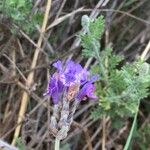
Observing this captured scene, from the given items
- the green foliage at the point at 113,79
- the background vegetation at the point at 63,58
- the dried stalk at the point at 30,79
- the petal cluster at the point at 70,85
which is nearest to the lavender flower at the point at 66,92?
the petal cluster at the point at 70,85

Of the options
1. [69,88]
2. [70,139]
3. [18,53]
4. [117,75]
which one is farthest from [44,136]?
[69,88]

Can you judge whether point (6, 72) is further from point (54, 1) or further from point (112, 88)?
point (112, 88)

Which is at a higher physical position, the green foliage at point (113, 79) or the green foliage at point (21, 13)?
the green foliage at point (21, 13)

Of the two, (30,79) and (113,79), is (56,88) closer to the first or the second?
(113,79)

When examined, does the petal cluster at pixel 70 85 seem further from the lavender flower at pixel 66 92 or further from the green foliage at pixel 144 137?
the green foliage at pixel 144 137

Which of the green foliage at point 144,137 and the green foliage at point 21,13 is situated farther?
the green foliage at point 144,137

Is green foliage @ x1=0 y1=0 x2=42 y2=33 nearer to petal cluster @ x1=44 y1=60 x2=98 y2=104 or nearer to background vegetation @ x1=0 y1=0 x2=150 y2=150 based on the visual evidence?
background vegetation @ x1=0 y1=0 x2=150 y2=150

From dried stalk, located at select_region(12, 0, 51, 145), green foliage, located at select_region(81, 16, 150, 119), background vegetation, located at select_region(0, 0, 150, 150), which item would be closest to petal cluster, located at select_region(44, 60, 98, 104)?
green foliage, located at select_region(81, 16, 150, 119)

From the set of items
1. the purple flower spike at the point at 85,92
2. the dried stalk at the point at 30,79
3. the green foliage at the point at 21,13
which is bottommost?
the purple flower spike at the point at 85,92
